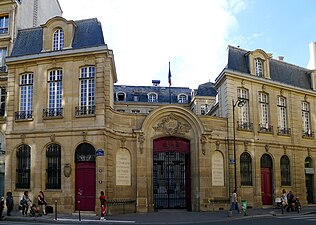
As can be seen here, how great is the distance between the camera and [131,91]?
57.8m

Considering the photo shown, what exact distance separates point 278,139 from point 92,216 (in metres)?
14.8

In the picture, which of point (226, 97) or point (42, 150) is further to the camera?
point (226, 97)

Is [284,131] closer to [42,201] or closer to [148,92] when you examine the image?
[42,201]

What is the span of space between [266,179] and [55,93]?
604 inches

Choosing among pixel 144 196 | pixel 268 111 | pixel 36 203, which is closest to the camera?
pixel 36 203

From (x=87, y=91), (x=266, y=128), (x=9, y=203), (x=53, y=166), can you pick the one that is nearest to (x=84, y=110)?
(x=87, y=91)

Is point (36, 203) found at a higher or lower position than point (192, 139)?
lower

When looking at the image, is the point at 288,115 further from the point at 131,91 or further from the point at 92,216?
the point at 131,91

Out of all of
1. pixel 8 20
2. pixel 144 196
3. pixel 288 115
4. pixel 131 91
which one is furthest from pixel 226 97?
pixel 131 91

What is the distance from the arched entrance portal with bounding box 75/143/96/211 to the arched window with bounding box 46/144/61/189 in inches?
44.1

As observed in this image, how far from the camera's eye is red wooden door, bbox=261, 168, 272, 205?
28203 millimetres

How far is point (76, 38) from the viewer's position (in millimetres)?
25234

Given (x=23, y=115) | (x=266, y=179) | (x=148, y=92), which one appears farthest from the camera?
(x=148, y=92)

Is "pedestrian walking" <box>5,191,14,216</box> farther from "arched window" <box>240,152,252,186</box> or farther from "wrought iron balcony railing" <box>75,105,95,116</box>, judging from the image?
"arched window" <box>240,152,252,186</box>
